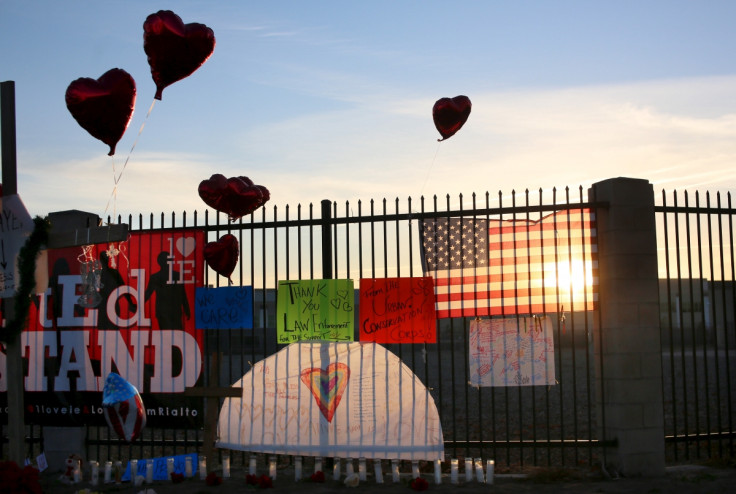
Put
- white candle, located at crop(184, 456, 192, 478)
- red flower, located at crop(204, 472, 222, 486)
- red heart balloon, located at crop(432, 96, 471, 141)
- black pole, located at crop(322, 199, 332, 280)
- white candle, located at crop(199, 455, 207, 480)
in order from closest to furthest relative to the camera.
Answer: red flower, located at crop(204, 472, 222, 486)
red heart balloon, located at crop(432, 96, 471, 141)
white candle, located at crop(199, 455, 207, 480)
white candle, located at crop(184, 456, 192, 478)
black pole, located at crop(322, 199, 332, 280)

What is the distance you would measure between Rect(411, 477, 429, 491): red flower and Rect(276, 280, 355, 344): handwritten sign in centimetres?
180

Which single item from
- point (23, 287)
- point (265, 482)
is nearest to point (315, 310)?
point (265, 482)

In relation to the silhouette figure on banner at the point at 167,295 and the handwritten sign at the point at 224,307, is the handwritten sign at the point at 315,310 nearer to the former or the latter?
the handwritten sign at the point at 224,307

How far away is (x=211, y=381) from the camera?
8.42 meters

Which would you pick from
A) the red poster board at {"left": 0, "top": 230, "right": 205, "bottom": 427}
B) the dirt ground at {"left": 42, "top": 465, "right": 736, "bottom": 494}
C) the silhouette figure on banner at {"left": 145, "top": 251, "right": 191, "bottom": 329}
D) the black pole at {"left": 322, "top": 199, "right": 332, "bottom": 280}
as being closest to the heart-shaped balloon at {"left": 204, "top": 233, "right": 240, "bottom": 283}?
the red poster board at {"left": 0, "top": 230, "right": 205, "bottom": 427}

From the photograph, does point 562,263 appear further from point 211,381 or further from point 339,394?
point 211,381

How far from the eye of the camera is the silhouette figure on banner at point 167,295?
9375 mm

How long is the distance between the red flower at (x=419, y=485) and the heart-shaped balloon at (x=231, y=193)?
134 inches

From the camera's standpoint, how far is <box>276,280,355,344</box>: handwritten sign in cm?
870

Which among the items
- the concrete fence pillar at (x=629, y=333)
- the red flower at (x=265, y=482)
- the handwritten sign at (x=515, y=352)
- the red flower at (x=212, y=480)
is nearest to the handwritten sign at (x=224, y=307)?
the red flower at (x=212, y=480)

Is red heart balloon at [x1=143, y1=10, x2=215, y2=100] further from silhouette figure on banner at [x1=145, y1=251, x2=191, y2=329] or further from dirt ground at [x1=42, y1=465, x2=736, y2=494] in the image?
dirt ground at [x1=42, y1=465, x2=736, y2=494]

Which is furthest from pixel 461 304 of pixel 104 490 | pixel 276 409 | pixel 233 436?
pixel 104 490

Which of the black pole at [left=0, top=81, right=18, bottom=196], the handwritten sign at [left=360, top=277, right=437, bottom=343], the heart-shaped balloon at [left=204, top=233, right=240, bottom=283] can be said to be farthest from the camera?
the heart-shaped balloon at [left=204, top=233, right=240, bottom=283]

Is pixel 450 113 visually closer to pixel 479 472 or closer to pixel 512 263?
pixel 512 263
